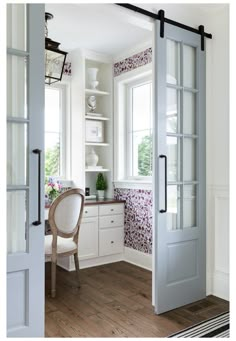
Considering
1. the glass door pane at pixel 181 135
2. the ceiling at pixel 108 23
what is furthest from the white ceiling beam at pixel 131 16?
the glass door pane at pixel 181 135

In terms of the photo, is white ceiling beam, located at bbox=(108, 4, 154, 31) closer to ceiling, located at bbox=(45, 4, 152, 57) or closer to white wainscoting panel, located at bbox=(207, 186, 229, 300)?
ceiling, located at bbox=(45, 4, 152, 57)

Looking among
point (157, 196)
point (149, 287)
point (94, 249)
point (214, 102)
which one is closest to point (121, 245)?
point (94, 249)

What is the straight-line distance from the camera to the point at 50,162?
421 cm

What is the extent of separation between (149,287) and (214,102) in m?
1.99

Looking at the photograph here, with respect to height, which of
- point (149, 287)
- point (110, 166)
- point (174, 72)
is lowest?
point (149, 287)

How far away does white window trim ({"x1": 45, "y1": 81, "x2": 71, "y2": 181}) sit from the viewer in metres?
4.28

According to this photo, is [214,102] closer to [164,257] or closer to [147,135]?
[147,135]

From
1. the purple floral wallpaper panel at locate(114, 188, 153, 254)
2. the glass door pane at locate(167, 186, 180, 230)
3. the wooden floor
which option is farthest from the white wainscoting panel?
the purple floral wallpaper panel at locate(114, 188, 153, 254)

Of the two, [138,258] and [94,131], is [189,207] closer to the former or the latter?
[138,258]

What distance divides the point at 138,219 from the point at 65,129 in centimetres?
162

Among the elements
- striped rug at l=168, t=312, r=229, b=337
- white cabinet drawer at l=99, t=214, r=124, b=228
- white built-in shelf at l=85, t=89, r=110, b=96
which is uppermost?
white built-in shelf at l=85, t=89, r=110, b=96

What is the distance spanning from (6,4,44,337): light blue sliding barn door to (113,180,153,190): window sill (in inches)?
78.1

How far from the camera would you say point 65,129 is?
4.33m

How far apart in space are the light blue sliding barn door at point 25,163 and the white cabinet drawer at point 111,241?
1994 mm
